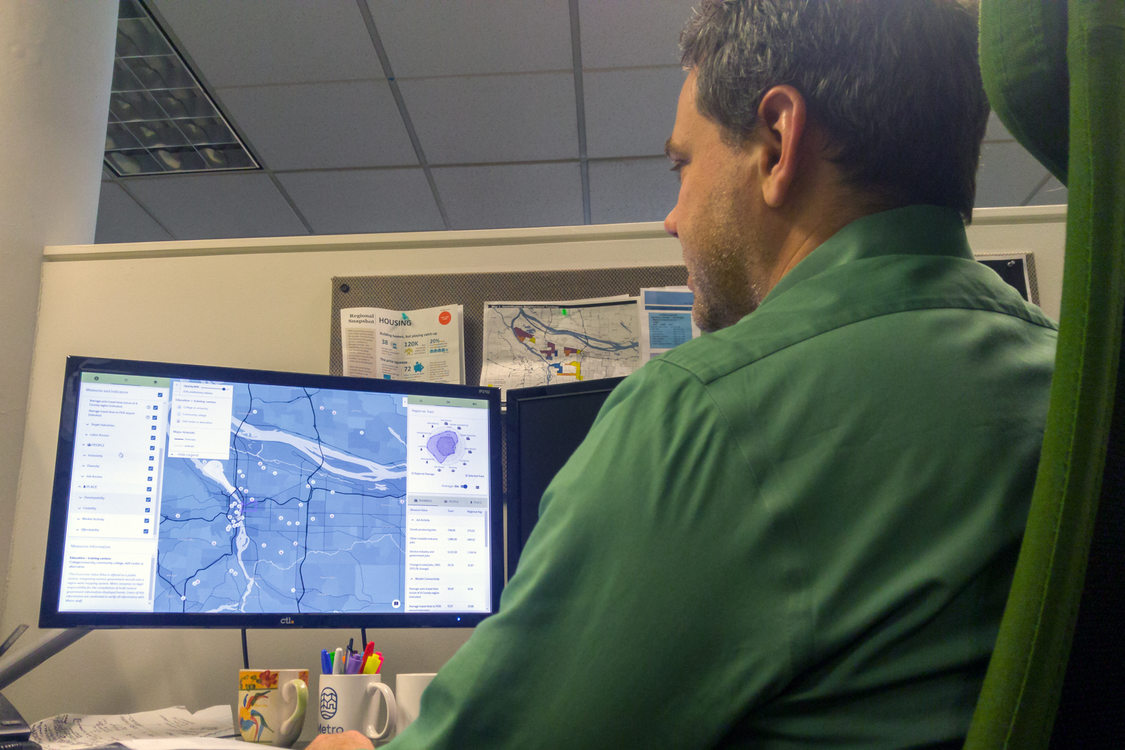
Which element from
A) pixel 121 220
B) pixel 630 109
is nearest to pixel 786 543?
pixel 630 109

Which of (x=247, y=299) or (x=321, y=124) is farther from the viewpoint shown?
(x=321, y=124)

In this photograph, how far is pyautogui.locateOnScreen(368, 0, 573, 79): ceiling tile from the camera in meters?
2.67

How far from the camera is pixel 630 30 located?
2781 millimetres

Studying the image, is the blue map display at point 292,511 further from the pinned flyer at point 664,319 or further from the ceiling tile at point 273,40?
the ceiling tile at point 273,40

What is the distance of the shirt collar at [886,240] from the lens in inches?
20.7

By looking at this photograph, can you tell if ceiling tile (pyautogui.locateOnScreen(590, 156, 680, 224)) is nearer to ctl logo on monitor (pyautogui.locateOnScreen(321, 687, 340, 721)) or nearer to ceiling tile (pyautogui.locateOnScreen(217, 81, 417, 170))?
ceiling tile (pyautogui.locateOnScreen(217, 81, 417, 170))

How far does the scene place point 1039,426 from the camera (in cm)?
42

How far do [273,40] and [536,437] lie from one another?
2.32 m

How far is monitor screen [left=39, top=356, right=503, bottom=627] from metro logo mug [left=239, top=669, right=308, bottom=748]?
6cm

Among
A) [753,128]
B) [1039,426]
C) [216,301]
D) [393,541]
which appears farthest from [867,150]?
[216,301]

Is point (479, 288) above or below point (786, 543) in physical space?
above

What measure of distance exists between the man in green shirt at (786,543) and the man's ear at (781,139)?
0.43 ft

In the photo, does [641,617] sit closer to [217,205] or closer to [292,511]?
[292,511]

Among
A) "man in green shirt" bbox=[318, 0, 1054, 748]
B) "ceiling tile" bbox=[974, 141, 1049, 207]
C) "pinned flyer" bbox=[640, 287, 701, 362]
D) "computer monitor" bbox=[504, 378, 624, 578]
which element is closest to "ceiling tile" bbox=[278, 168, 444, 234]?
"ceiling tile" bbox=[974, 141, 1049, 207]
